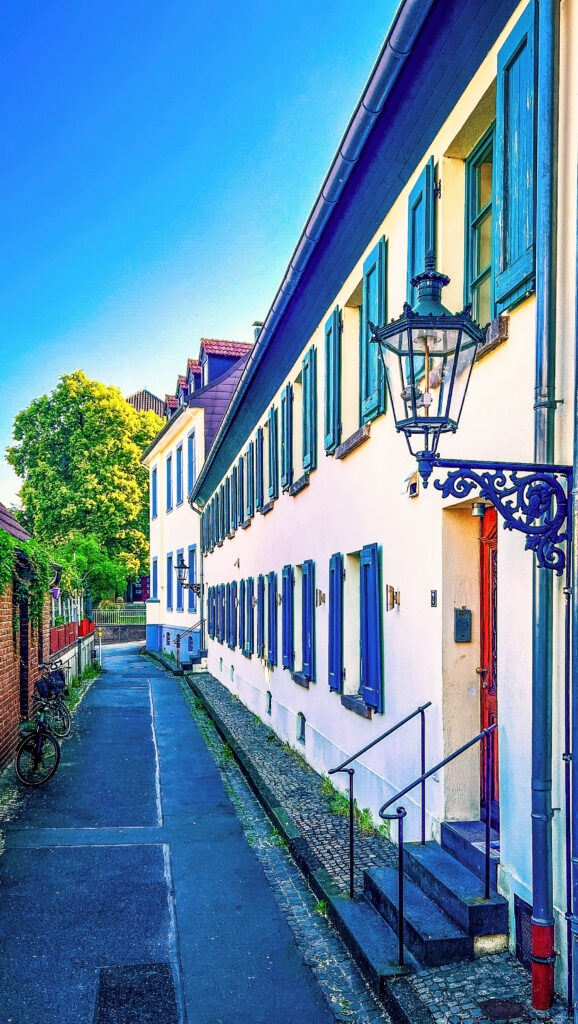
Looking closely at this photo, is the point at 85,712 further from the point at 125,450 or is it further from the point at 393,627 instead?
the point at 125,450

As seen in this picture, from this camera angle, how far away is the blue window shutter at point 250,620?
1627 centimetres

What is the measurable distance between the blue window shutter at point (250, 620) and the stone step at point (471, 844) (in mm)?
10622

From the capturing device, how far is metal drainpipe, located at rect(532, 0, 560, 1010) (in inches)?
154

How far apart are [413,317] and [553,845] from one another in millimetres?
2569

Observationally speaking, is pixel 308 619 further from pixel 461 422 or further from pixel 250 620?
pixel 250 620

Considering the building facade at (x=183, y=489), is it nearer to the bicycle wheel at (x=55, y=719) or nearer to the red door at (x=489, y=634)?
the bicycle wheel at (x=55, y=719)

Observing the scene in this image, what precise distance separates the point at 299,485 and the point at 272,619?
326 centimetres

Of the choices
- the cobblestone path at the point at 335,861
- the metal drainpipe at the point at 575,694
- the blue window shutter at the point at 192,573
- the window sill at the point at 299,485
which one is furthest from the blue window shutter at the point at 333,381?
the blue window shutter at the point at 192,573

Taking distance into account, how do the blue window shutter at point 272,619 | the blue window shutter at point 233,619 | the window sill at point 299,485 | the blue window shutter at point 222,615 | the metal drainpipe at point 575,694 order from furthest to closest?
the blue window shutter at point 222,615, the blue window shutter at point 233,619, the blue window shutter at point 272,619, the window sill at point 299,485, the metal drainpipe at point 575,694

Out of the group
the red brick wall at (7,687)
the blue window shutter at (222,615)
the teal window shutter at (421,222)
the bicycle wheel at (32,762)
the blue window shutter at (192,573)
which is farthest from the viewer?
the blue window shutter at (192,573)

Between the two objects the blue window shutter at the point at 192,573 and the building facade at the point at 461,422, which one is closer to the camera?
the building facade at the point at 461,422

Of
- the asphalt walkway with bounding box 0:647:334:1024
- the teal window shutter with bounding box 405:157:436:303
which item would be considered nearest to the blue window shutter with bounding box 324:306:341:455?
the teal window shutter with bounding box 405:157:436:303

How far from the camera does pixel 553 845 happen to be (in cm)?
401

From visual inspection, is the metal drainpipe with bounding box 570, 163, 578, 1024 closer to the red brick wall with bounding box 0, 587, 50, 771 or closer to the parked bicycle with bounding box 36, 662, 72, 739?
the red brick wall with bounding box 0, 587, 50, 771
